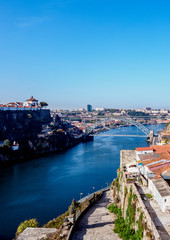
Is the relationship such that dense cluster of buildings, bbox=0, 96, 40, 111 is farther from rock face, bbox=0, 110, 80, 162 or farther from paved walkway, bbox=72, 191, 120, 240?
paved walkway, bbox=72, 191, 120, 240

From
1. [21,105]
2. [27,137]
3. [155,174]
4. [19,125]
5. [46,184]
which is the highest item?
[21,105]

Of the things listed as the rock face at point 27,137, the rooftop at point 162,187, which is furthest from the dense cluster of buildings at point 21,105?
the rooftop at point 162,187

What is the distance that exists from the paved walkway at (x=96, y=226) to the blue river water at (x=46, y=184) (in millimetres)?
1910

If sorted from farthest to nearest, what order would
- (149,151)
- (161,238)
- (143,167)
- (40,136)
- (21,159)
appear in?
(40,136), (21,159), (149,151), (143,167), (161,238)

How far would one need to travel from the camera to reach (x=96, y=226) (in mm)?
4672

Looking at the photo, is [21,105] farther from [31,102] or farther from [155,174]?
[155,174]

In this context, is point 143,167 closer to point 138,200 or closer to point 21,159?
point 138,200

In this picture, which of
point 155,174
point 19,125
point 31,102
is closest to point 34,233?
point 155,174

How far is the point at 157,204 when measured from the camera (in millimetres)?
3650

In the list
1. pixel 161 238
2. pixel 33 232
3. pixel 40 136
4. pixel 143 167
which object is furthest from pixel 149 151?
pixel 40 136

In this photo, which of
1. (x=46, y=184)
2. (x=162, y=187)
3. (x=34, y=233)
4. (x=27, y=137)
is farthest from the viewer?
(x=27, y=137)

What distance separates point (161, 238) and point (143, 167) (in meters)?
2.97

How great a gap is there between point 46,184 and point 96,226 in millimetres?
6207

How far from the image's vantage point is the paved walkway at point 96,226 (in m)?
4.13
